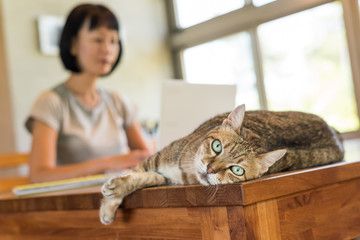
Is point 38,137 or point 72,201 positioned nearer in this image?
point 72,201

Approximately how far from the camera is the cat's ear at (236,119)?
2.74 feet

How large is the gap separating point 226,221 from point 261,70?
370 cm

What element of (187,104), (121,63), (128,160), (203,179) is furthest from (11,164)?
(121,63)

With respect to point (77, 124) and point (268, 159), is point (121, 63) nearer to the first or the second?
point (77, 124)

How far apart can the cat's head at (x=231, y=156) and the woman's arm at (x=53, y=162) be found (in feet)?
2.55

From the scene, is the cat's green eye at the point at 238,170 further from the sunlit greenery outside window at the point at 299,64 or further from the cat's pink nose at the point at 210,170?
the sunlit greenery outside window at the point at 299,64

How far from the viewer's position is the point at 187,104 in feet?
4.24

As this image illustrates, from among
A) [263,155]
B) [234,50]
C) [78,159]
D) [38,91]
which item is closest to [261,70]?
[234,50]

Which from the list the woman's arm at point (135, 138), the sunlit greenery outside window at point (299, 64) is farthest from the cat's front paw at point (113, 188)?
the sunlit greenery outside window at point (299, 64)

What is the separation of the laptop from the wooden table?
35cm

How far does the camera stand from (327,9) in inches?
150

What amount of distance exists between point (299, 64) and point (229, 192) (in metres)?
3.53

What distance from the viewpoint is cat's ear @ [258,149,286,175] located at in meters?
0.81

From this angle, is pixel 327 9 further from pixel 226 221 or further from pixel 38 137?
pixel 226 221
